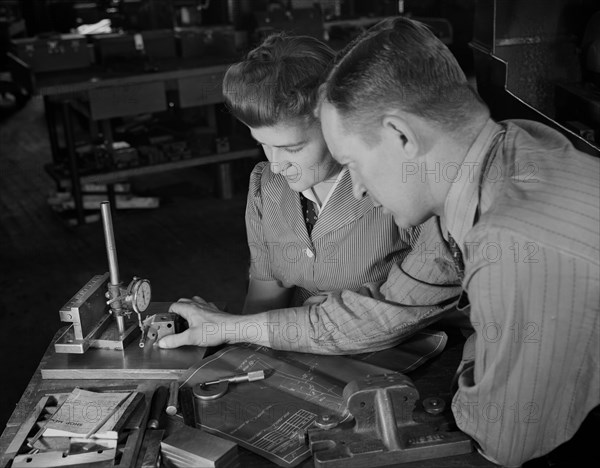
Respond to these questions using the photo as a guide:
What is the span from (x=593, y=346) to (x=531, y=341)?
0.39 ft

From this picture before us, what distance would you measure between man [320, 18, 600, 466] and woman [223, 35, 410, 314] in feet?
1.26

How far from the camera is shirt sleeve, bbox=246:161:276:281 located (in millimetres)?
2072

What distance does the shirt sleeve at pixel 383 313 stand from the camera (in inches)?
66.4

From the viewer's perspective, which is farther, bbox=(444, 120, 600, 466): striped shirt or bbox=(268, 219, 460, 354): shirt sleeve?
bbox=(268, 219, 460, 354): shirt sleeve

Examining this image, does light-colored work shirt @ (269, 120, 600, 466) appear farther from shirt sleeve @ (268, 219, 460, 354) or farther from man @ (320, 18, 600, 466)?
shirt sleeve @ (268, 219, 460, 354)

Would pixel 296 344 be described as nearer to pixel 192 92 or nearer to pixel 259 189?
pixel 259 189

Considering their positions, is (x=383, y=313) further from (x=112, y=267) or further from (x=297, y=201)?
(x=112, y=267)

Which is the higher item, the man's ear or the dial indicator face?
the man's ear

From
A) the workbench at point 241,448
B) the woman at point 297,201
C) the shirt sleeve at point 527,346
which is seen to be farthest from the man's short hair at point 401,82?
the workbench at point 241,448

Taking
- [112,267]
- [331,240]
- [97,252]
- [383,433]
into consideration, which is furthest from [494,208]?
[97,252]

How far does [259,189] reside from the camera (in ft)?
6.81

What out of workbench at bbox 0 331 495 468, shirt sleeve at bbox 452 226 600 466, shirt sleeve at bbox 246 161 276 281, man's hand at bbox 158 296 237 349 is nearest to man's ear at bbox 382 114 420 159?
shirt sleeve at bbox 452 226 600 466

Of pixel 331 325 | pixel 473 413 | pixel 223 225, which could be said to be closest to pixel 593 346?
pixel 473 413

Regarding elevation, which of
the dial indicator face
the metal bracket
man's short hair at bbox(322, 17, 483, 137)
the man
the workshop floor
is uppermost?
man's short hair at bbox(322, 17, 483, 137)
